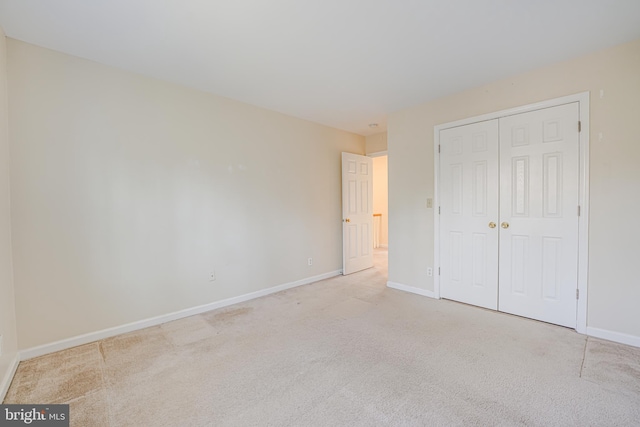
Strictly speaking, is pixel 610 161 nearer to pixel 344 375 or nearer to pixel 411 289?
pixel 411 289

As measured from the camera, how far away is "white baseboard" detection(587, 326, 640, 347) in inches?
91.0

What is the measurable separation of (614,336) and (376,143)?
12.5ft

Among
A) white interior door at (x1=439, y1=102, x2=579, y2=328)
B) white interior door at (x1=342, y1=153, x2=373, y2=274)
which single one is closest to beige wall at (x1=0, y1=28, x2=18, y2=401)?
white interior door at (x1=342, y1=153, x2=373, y2=274)

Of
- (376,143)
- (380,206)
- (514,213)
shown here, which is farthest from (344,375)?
(380,206)

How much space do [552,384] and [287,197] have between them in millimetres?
3246

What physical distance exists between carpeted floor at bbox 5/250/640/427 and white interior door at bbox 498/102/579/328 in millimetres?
264

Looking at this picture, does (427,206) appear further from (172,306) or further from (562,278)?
(172,306)

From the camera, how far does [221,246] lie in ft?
11.0

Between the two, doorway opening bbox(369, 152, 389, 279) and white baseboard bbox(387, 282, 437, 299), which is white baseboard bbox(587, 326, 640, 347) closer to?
white baseboard bbox(387, 282, 437, 299)

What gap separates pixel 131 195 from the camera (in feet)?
8.87

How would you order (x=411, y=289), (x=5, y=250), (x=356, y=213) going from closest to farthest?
(x=5, y=250), (x=411, y=289), (x=356, y=213)

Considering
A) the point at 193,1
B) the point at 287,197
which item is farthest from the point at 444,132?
the point at 193,1

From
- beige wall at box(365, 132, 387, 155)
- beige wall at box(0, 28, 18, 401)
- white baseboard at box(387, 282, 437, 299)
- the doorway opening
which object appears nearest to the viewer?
beige wall at box(0, 28, 18, 401)

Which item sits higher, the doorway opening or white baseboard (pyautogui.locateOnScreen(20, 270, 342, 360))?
the doorway opening
